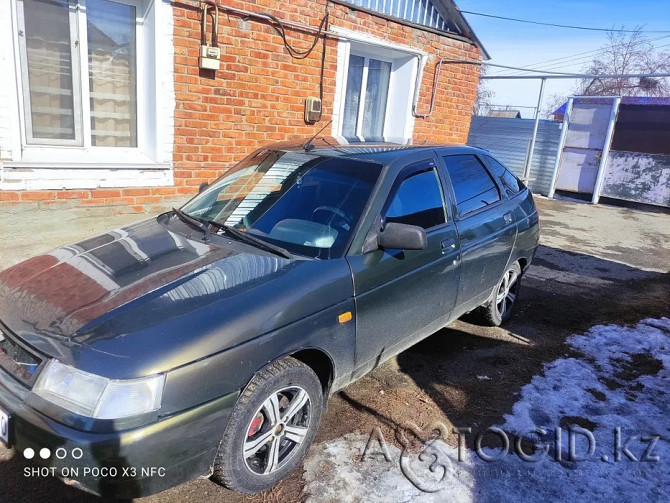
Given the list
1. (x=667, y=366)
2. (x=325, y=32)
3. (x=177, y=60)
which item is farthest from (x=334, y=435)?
(x=325, y=32)

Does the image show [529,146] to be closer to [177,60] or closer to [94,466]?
[177,60]

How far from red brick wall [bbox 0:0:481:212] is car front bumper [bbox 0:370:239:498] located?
11.5ft

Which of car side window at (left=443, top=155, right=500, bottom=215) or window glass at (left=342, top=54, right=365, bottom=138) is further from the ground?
window glass at (left=342, top=54, right=365, bottom=138)

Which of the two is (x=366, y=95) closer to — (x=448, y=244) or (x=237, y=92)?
(x=237, y=92)

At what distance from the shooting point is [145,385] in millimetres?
1895

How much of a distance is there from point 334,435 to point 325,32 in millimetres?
5362

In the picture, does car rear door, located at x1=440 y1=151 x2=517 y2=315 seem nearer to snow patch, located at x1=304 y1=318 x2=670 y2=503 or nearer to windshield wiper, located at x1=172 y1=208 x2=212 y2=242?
snow patch, located at x1=304 y1=318 x2=670 y2=503

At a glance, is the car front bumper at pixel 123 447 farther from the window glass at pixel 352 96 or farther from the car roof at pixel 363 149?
the window glass at pixel 352 96

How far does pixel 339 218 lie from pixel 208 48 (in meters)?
3.51

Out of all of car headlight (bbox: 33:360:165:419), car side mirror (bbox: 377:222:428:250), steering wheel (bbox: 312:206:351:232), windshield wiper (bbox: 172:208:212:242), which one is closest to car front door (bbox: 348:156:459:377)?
car side mirror (bbox: 377:222:428:250)

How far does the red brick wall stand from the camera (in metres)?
5.33

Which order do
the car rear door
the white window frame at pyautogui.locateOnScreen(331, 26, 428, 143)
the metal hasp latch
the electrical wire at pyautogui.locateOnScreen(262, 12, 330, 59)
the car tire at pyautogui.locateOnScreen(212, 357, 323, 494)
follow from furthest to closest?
the white window frame at pyautogui.locateOnScreen(331, 26, 428, 143) < the electrical wire at pyautogui.locateOnScreen(262, 12, 330, 59) < the metal hasp latch < the car rear door < the car tire at pyautogui.locateOnScreen(212, 357, 323, 494)

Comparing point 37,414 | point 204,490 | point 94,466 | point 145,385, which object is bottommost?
point 204,490

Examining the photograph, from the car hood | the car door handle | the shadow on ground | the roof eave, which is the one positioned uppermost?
the roof eave
